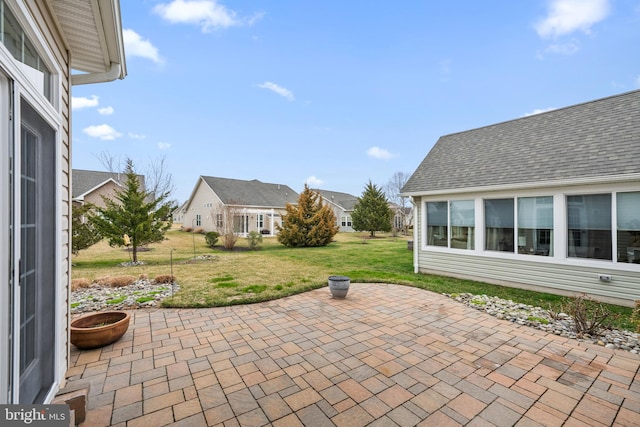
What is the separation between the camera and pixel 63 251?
2699mm

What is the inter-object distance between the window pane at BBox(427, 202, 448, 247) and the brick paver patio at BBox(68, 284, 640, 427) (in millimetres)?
3976

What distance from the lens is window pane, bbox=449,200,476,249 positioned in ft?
25.6

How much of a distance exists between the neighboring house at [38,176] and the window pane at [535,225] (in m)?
8.32

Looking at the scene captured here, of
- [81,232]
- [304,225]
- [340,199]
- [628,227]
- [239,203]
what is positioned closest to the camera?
[628,227]

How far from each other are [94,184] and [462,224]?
27562mm

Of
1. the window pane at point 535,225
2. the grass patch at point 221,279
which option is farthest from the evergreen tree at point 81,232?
the window pane at point 535,225

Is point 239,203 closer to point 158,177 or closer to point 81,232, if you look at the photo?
point 158,177

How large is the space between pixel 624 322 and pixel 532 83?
13.0 meters

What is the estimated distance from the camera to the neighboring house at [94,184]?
872 inches

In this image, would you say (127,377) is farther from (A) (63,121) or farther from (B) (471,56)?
(B) (471,56)

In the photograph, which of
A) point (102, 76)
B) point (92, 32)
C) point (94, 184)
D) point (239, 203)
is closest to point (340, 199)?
point (239, 203)

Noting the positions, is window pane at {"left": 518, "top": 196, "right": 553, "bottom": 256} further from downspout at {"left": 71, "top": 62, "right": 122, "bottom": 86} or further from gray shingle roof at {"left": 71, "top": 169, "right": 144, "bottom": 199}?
gray shingle roof at {"left": 71, "top": 169, "right": 144, "bottom": 199}

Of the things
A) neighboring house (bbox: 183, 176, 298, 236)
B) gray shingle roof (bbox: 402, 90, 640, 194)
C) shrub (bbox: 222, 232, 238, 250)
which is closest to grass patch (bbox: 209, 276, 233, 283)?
gray shingle roof (bbox: 402, 90, 640, 194)

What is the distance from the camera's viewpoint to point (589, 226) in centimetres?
602
